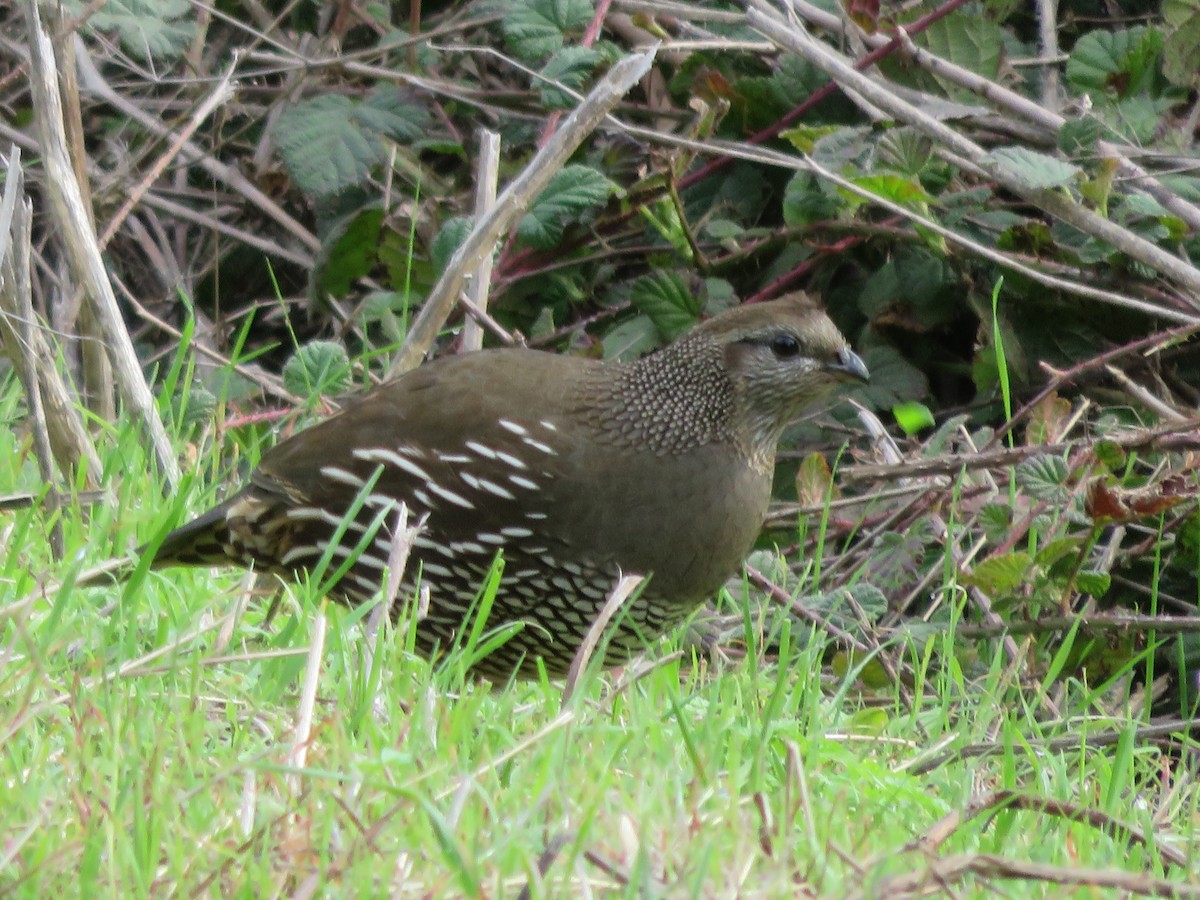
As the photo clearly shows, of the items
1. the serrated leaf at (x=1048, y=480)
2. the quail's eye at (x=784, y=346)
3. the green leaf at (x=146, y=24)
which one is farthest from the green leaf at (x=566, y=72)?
the serrated leaf at (x=1048, y=480)

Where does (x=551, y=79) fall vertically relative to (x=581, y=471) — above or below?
above

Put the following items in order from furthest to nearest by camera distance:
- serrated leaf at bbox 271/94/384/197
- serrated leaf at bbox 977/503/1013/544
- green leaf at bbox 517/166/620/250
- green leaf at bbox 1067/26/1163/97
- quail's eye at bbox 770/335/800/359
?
serrated leaf at bbox 271/94/384/197 → green leaf at bbox 517/166/620/250 → green leaf at bbox 1067/26/1163/97 → serrated leaf at bbox 977/503/1013/544 → quail's eye at bbox 770/335/800/359

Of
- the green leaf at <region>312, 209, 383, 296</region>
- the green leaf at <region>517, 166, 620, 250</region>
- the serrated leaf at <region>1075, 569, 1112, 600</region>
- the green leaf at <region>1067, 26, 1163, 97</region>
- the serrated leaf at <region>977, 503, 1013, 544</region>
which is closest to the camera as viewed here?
the serrated leaf at <region>1075, 569, 1112, 600</region>

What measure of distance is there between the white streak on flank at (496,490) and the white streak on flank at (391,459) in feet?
0.53

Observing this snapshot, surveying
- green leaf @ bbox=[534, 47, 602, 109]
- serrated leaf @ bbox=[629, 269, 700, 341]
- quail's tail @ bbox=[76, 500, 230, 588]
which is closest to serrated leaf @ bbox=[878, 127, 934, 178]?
serrated leaf @ bbox=[629, 269, 700, 341]

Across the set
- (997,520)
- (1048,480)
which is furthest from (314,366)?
(1048,480)

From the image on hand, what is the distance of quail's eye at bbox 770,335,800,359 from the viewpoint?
13.6 feet

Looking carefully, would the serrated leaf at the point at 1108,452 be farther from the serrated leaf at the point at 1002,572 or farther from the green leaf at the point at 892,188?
the green leaf at the point at 892,188

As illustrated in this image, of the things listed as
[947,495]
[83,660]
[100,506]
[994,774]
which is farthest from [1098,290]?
[83,660]

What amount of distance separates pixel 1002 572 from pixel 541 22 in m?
2.52

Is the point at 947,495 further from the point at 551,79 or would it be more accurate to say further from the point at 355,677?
the point at 355,677

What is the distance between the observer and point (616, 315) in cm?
611

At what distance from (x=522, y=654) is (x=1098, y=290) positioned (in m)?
2.06

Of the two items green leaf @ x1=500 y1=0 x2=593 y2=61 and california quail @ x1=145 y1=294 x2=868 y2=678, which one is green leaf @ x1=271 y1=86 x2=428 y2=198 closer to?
green leaf @ x1=500 y1=0 x2=593 y2=61
